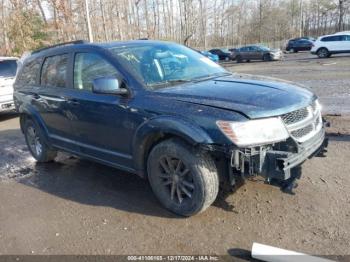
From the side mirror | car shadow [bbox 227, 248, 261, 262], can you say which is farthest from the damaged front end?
the side mirror

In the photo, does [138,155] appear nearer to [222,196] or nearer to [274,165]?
[222,196]

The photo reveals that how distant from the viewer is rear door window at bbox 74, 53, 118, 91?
4145mm

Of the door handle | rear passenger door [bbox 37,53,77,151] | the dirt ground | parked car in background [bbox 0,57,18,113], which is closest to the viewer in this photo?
the dirt ground

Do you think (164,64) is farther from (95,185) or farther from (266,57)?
(266,57)

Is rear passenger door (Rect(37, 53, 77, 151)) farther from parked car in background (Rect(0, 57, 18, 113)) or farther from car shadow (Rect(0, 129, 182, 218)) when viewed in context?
parked car in background (Rect(0, 57, 18, 113))

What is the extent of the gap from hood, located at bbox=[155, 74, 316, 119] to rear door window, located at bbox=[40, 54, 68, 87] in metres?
1.73

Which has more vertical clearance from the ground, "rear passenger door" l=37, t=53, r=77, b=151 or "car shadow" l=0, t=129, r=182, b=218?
"rear passenger door" l=37, t=53, r=77, b=151

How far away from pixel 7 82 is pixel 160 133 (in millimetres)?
8323

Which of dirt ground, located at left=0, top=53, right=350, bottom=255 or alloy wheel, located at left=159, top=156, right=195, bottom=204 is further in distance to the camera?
alloy wheel, located at left=159, top=156, right=195, bottom=204

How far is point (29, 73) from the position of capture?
5.74 meters

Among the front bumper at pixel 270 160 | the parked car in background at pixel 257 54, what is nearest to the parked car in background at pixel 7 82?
the front bumper at pixel 270 160

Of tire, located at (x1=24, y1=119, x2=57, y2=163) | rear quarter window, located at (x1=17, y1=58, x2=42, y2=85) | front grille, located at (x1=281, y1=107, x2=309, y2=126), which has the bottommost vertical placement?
tire, located at (x1=24, y1=119, x2=57, y2=163)

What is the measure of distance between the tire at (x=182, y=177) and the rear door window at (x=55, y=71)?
6.17 ft

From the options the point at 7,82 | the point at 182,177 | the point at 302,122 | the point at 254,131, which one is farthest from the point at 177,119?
the point at 7,82
